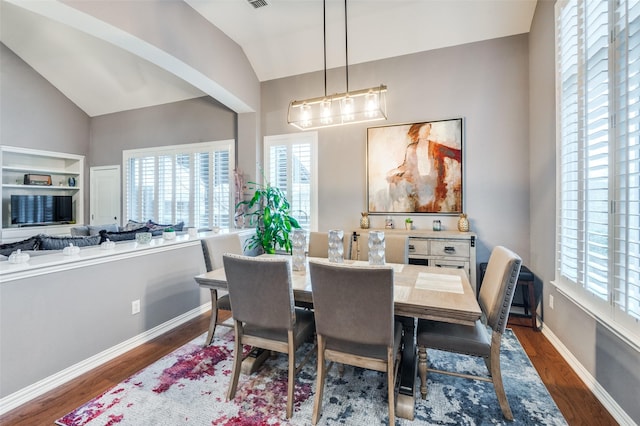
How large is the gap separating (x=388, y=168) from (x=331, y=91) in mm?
1464

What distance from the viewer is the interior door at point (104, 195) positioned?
5820mm

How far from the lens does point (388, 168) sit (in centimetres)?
395

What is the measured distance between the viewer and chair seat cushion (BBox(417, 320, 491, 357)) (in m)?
1.72

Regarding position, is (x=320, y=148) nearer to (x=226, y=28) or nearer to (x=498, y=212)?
(x=226, y=28)

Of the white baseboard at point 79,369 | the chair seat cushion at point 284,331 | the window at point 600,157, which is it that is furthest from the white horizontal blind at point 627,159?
the white baseboard at point 79,369

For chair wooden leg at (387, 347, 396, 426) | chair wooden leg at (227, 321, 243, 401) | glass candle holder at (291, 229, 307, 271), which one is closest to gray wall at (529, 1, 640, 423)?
chair wooden leg at (387, 347, 396, 426)

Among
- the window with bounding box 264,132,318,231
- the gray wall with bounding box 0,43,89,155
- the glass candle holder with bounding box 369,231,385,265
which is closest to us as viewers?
the glass candle holder with bounding box 369,231,385,265

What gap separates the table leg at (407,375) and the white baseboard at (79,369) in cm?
235

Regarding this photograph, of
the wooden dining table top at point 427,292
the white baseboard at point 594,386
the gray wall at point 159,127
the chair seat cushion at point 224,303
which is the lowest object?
the white baseboard at point 594,386

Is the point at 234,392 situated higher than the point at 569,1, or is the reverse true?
the point at 569,1

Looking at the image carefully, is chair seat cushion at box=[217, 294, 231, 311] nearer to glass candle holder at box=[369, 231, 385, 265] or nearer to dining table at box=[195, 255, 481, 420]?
dining table at box=[195, 255, 481, 420]

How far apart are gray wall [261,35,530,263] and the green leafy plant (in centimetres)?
98

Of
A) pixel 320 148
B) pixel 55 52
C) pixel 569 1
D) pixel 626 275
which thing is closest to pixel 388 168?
pixel 320 148

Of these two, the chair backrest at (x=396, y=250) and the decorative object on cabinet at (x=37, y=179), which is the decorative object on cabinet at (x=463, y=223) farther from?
the decorative object on cabinet at (x=37, y=179)
